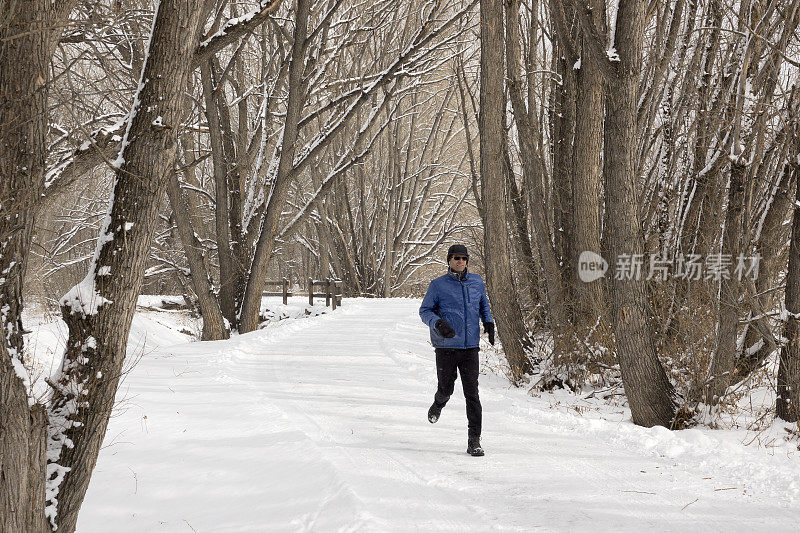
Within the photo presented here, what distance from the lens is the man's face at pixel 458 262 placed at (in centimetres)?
577

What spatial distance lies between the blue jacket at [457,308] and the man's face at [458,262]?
0.10 m

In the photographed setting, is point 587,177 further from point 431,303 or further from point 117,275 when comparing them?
point 117,275

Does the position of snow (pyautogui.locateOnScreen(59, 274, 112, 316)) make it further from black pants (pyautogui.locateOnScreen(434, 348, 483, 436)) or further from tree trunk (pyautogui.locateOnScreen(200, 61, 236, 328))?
tree trunk (pyautogui.locateOnScreen(200, 61, 236, 328))

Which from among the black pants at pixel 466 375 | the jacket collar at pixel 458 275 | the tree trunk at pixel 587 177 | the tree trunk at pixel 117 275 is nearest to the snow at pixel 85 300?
the tree trunk at pixel 117 275

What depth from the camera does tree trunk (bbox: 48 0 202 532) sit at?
4.25 metres

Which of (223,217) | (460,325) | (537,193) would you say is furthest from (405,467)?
(223,217)

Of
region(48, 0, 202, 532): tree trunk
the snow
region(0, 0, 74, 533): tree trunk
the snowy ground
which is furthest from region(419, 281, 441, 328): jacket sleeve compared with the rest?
region(0, 0, 74, 533): tree trunk

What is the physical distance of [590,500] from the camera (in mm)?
4469

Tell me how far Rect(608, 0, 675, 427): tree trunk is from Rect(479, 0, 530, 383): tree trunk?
9.53 ft

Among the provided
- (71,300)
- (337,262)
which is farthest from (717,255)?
(337,262)

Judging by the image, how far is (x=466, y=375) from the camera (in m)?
5.67

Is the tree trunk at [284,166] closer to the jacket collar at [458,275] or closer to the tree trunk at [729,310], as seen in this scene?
the jacket collar at [458,275]

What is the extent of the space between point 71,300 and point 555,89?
818 cm

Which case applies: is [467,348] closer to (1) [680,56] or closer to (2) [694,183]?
(2) [694,183]
